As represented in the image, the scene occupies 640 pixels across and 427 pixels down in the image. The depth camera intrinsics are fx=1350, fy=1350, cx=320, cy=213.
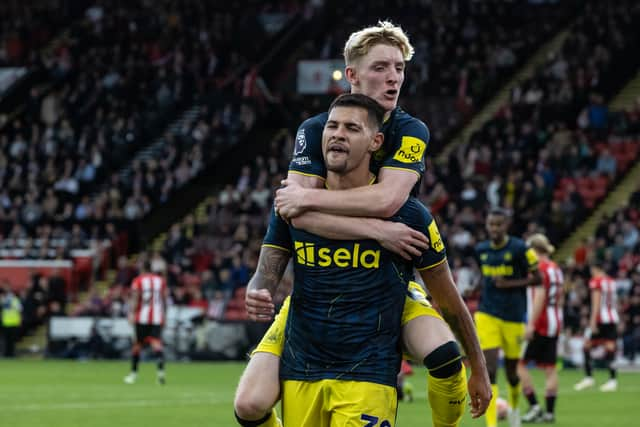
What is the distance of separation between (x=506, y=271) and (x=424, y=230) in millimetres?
8007

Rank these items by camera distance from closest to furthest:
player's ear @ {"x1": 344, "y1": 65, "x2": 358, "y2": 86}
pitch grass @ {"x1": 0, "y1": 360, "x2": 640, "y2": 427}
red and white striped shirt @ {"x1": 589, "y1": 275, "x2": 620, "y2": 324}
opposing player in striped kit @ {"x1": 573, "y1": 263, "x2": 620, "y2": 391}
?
player's ear @ {"x1": 344, "y1": 65, "x2": 358, "y2": 86}
pitch grass @ {"x1": 0, "y1": 360, "x2": 640, "y2": 427}
opposing player in striped kit @ {"x1": 573, "y1": 263, "x2": 620, "y2": 391}
red and white striped shirt @ {"x1": 589, "y1": 275, "x2": 620, "y2": 324}

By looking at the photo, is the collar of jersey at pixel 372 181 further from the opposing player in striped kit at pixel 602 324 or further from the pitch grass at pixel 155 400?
the opposing player in striped kit at pixel 602 324

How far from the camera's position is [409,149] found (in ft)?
23.6

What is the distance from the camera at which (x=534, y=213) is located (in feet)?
98.7

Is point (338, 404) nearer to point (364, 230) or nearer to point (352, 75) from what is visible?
point (364, 230)

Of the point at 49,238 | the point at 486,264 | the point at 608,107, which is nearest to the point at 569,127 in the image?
the point at 608,107

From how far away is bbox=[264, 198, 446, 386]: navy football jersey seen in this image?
22.4 feet

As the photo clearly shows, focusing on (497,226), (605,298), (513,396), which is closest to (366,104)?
(497,226)

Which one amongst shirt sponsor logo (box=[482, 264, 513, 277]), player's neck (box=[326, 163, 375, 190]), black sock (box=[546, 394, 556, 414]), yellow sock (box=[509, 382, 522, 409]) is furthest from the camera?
black sock (box=[546, 394, 556, 414])

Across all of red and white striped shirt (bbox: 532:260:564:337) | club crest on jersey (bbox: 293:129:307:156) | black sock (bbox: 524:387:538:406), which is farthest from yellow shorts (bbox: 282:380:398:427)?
red and white striped shirt (bbox: 532:260:564:337)

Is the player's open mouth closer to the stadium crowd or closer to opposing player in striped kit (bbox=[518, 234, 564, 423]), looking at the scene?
opposing player in striped kit (bbox=[518, 234, 564, 423])

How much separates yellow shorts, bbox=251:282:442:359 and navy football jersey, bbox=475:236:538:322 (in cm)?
765

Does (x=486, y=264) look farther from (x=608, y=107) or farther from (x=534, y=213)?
(x=608, y=107)

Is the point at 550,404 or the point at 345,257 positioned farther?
the point at 550,404
